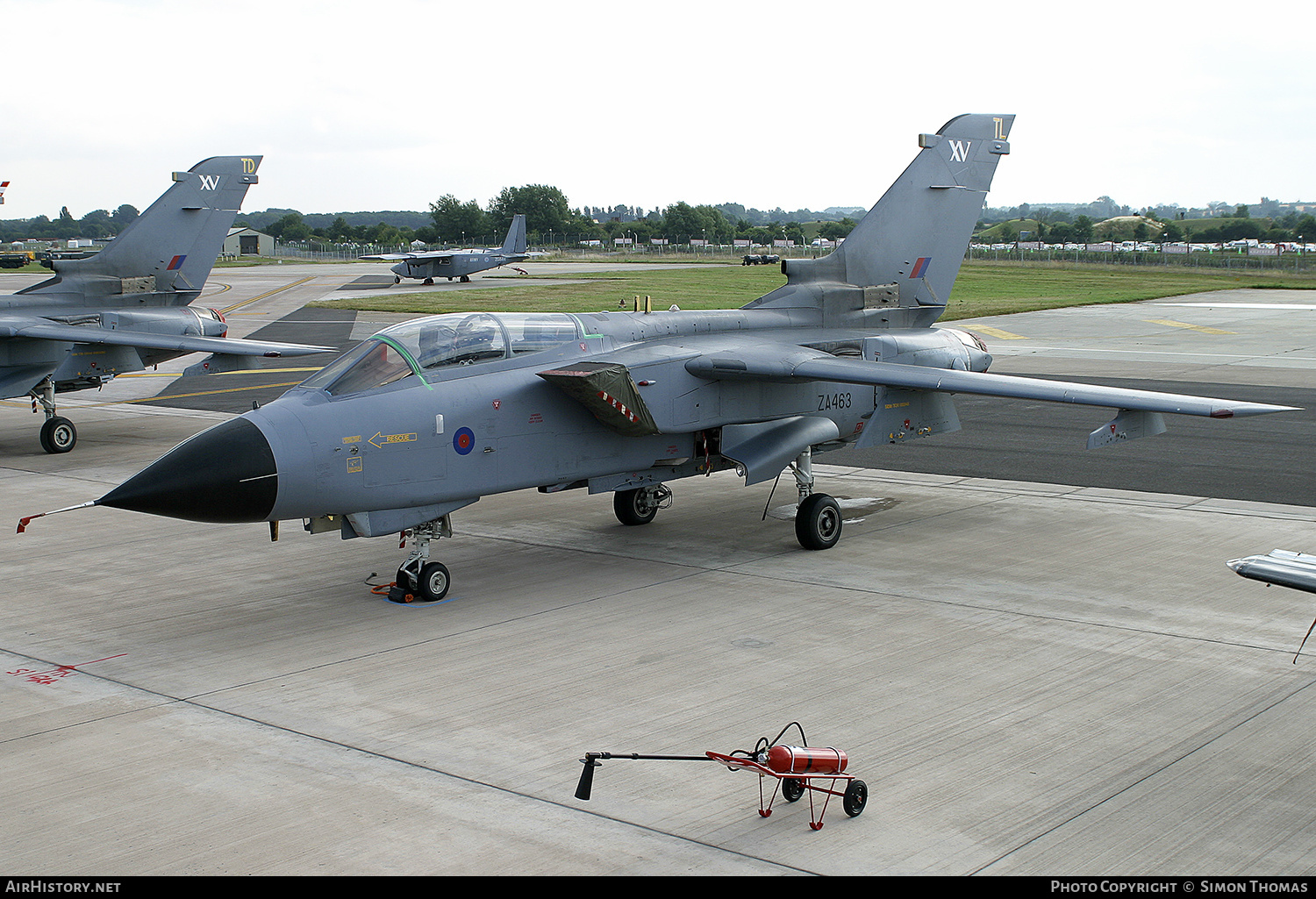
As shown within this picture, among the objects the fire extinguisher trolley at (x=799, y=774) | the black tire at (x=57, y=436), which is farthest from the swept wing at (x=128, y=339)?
the fire extinguisher trolley at (x=799, y=774)

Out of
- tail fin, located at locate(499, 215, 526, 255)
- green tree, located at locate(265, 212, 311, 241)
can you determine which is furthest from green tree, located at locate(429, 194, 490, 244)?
tail fin, located at locate(499, 215, 526, 255)

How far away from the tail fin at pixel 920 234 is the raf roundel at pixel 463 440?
4.79 m

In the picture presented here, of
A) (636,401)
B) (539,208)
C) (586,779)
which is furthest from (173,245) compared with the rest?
(539,208)

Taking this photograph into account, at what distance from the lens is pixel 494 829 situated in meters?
6.18

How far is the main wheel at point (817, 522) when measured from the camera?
12.3 meters

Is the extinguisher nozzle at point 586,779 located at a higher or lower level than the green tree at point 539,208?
lower

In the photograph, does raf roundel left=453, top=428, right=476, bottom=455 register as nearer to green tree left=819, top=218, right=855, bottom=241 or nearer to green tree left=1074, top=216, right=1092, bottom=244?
green tree left=819, top=218, right=855, bottom=241

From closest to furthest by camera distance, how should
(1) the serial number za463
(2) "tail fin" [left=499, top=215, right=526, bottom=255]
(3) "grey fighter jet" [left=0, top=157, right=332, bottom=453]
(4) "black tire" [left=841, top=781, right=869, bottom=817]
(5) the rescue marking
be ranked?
(4) "black tire" [left=841, top=781, right=869, bottom=817] < (5) the rescue marking < (1) the serial number za463 < (3) "grey fighter jet" [left=0, top=157, right=332, bottom=453] < (2) "tail fin" [left=499, top=215, right=526, bottom=255]

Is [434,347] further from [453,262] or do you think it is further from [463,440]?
[453,262]

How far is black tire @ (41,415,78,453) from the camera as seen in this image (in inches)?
732

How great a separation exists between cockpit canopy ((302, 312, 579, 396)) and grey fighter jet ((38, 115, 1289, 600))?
2cm

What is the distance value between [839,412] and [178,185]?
44.5 ft

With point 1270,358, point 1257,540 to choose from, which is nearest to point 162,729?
point 1257,540

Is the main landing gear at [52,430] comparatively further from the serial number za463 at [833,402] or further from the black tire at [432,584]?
the serial number za463 at [833,402]
